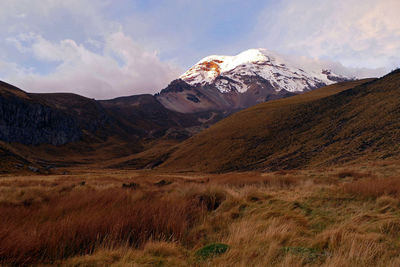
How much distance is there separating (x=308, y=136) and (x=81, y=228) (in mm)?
51992

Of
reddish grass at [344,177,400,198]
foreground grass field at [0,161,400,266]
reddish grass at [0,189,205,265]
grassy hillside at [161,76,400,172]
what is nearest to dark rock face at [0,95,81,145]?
grassy hillside at [161,76,400,172]

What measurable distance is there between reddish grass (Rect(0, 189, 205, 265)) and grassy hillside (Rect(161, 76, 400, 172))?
31691 millimetres

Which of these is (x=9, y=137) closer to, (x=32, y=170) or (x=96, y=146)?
(x=96, y=146)

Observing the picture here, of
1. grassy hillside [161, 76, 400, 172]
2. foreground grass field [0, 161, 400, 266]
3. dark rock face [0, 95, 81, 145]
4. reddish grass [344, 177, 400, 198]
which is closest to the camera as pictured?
foreground grass field [0, 161, 400, 266]

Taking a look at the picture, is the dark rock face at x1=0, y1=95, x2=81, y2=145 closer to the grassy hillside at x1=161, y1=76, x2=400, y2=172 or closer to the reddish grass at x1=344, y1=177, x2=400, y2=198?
the grassy hillside at x1=161, y1=76, x2=400, y2=172

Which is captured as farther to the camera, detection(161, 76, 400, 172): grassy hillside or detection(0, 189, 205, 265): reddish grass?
detection(161, 76, 400, 172): grassy hillside

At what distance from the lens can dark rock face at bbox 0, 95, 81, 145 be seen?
109 m

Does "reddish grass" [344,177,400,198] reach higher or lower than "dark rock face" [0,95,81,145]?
lower

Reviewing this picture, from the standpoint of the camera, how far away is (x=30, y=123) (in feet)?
391

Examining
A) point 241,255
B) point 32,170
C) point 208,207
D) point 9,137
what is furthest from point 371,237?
point 9,137

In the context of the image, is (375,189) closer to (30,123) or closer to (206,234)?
(206,234)

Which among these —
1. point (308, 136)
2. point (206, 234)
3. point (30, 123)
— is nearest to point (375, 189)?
point (206, 234)

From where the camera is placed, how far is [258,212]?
679cm

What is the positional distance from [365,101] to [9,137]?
424ft
